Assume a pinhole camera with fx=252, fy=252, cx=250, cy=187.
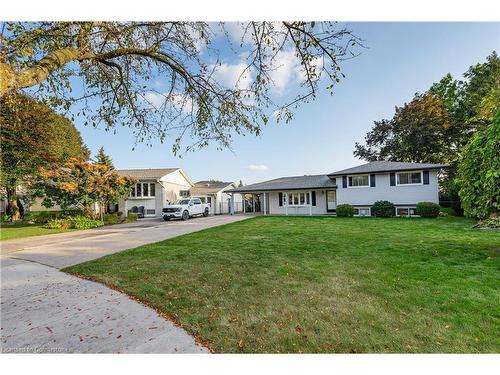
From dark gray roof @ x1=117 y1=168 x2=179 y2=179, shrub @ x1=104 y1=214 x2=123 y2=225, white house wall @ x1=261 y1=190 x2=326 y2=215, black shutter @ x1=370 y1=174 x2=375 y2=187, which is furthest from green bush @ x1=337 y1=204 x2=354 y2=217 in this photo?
shrub @ x1=104 y1=214 x2=123 y2=225

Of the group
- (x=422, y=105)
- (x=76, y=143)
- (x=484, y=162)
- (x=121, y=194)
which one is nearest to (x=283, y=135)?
(x=484, y=162)

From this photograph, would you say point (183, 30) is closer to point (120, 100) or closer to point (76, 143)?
point (120, 100)

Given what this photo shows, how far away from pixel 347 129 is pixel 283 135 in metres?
2.89

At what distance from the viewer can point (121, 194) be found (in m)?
17.9

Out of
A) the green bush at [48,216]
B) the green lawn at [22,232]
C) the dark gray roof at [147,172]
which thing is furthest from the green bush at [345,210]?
the green bush at [48,216]

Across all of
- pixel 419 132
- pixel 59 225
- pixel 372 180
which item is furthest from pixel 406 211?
pixel 59 225

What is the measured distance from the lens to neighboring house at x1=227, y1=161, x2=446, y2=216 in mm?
17078

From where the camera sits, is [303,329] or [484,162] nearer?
[303,329]

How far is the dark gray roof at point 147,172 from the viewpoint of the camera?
2309 centimetres

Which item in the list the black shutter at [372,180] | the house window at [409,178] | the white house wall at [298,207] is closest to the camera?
the house window at [409,178]

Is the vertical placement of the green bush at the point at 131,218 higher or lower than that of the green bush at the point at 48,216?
lower

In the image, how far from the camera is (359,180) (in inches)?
750

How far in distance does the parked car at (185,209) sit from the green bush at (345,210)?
11.5 metres

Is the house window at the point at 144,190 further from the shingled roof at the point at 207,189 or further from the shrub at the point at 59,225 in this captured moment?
the shrub at the point at 59,225
